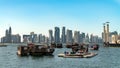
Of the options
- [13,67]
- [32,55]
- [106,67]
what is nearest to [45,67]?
[13,67]

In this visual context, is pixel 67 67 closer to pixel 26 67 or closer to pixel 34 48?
pixel 26 67

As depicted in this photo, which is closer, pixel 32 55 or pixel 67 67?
pixel 67 67

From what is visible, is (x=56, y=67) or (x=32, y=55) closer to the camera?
(x=56, y=67)

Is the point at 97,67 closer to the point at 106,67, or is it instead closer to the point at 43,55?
the point at 106,67

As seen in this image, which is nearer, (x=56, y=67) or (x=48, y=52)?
(x=56, y=67)

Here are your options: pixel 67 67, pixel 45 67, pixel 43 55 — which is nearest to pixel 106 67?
pixel 67 67

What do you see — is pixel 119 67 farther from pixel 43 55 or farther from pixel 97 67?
pixel 43 55

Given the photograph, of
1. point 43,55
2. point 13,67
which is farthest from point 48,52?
point 13,67

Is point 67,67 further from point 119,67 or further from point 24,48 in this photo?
point 24,48
